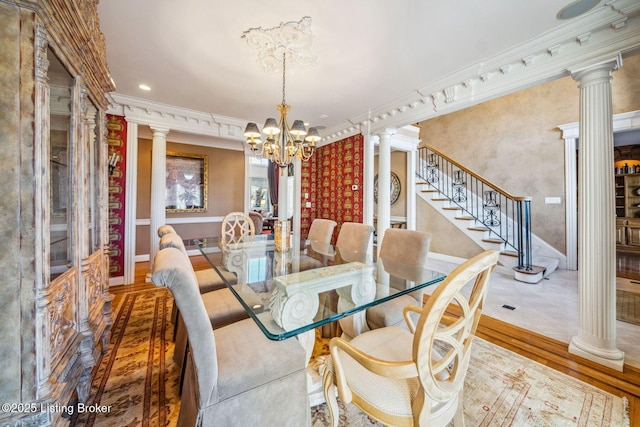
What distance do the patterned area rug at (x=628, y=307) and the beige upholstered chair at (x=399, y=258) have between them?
243 cm

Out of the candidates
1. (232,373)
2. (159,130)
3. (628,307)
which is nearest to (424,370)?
(232,373)

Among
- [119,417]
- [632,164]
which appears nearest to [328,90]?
[119,417]

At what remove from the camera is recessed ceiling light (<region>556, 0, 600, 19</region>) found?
175cm

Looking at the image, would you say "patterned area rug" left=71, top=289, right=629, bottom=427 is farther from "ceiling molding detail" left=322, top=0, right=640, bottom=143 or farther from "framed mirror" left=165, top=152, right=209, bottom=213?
"framed mirror" left=165, top=152, right=209, bottom=213

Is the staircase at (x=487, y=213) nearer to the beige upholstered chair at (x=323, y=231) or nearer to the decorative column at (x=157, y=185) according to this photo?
the beige upholstered chair at (x=323, y=231)

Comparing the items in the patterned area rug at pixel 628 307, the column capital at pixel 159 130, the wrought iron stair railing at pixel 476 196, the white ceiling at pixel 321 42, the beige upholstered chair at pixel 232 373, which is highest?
the white ceiling at pixel 321 42

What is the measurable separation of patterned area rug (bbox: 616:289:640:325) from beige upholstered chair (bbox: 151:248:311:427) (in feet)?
11.8

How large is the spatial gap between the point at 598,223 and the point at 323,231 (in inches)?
98.7

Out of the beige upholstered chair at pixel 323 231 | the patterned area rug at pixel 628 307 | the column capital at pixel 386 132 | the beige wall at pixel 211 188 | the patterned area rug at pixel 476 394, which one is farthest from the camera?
the beige wall at pixel 211 188

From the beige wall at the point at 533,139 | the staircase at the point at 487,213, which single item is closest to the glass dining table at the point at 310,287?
the staircase at the point at 487,213

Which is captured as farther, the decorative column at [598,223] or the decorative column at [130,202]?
the decorative column at [130,202]

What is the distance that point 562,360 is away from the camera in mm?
Result: 1895

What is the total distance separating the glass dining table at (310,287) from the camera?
1.15 metres

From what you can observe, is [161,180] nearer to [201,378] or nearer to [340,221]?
[340,221]
